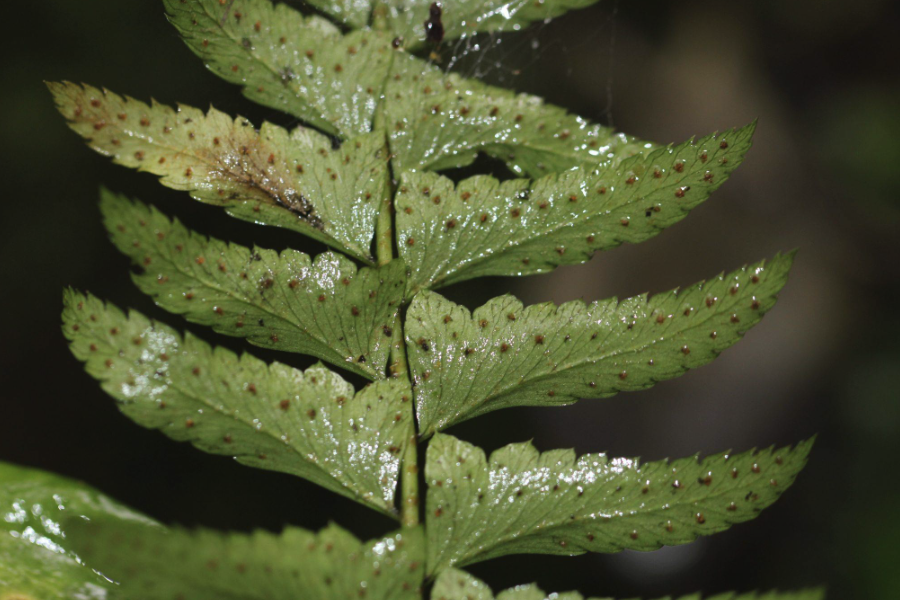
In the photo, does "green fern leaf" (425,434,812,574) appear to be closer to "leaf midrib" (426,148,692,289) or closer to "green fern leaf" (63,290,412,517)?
"green fern leaf" (63,290,412,517)

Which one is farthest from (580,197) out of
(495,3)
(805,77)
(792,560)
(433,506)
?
(805,77)

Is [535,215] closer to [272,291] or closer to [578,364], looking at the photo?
[578,364]

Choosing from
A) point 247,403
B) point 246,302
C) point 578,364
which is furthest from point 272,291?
point 578,364

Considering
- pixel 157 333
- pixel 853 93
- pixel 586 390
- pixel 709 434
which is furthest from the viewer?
pixel 853 93

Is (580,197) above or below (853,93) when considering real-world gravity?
below

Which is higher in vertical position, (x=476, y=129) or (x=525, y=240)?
(x=476, y=129)

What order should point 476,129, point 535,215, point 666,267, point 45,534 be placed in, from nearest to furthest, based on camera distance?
point 45,534 < point 535,215 < point 476,129 < point 666,267

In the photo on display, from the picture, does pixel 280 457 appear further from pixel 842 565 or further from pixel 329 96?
pixel 842 565
